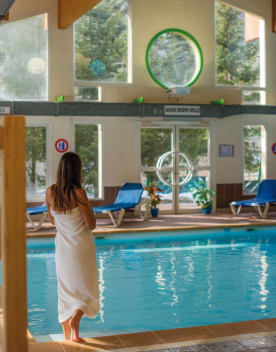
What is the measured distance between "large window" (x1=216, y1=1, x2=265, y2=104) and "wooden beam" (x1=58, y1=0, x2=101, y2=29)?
3641mm

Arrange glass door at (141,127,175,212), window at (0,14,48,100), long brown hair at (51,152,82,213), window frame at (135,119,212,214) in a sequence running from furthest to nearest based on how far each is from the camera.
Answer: glass door at (141,127,175,212)
window frame at (135,119,212,214)
window at (0,14,48,100)
long brown hair at (51,152,82,213)

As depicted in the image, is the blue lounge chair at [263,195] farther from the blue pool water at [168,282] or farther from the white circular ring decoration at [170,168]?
the blue pool water at [168,282]

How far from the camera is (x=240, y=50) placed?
13406 mm

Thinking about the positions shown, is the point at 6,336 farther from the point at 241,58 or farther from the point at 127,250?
the point at 241,58

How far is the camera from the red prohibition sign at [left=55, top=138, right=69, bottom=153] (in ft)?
38.7

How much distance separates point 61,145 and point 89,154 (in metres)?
0.74

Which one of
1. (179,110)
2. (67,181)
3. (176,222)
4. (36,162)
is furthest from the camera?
Answer: (179,110)

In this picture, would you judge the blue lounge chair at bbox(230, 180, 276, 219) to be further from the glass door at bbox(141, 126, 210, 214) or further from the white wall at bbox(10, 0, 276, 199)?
the glass door at bbox(141, 126, 210, 214)

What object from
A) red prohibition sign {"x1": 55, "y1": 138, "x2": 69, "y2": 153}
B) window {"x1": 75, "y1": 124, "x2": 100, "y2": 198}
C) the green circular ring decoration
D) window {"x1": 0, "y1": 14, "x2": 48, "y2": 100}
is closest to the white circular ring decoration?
window {"x1": 75, "y1": 124, "x2": 100, "y2": 198}

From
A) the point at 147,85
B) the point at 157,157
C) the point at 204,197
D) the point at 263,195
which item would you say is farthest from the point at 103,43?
the point at 263,195

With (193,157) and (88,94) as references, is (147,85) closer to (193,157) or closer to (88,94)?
(88,94)

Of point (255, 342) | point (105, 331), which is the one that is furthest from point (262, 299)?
point (255, 342)

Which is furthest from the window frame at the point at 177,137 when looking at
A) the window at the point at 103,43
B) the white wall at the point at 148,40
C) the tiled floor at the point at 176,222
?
the window at the point at 103,43

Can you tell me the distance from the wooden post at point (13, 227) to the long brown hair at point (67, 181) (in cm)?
170
